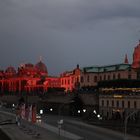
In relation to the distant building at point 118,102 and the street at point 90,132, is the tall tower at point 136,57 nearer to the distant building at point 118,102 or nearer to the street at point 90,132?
the distant building at point 118,102

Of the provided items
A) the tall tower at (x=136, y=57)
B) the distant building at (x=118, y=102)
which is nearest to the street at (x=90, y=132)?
the distant building at (x=118, y=102)

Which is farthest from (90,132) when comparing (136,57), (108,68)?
(108,68)

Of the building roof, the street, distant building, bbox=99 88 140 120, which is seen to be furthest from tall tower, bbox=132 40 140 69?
the street

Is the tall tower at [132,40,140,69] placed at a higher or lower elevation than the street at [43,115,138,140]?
higher

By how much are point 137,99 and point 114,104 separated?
403 inches

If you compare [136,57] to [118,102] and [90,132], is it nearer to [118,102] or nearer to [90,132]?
[118,102]

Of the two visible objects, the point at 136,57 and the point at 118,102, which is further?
the point at 136,57

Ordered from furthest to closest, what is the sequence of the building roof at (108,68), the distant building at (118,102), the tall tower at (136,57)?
the building roof at (108,68) < the tall tower at (136,57) < the distant building at (118,102)

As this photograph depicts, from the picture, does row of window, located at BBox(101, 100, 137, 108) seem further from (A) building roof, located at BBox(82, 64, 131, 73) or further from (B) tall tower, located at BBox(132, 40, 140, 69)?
(A) building roof, located at BBox(82, 64, 131, 73)

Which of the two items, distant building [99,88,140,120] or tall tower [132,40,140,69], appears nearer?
distant building [99,88,140,120]

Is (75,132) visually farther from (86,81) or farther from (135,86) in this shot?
(86,81)

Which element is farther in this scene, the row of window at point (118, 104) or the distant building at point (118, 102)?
the row of window at point (118, 104)

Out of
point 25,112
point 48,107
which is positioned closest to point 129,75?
point 48,107

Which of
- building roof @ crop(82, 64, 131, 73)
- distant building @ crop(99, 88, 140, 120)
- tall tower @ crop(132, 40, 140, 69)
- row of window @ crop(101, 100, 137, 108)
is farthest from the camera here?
building roof @ crop(82, 64, 131, 73)
